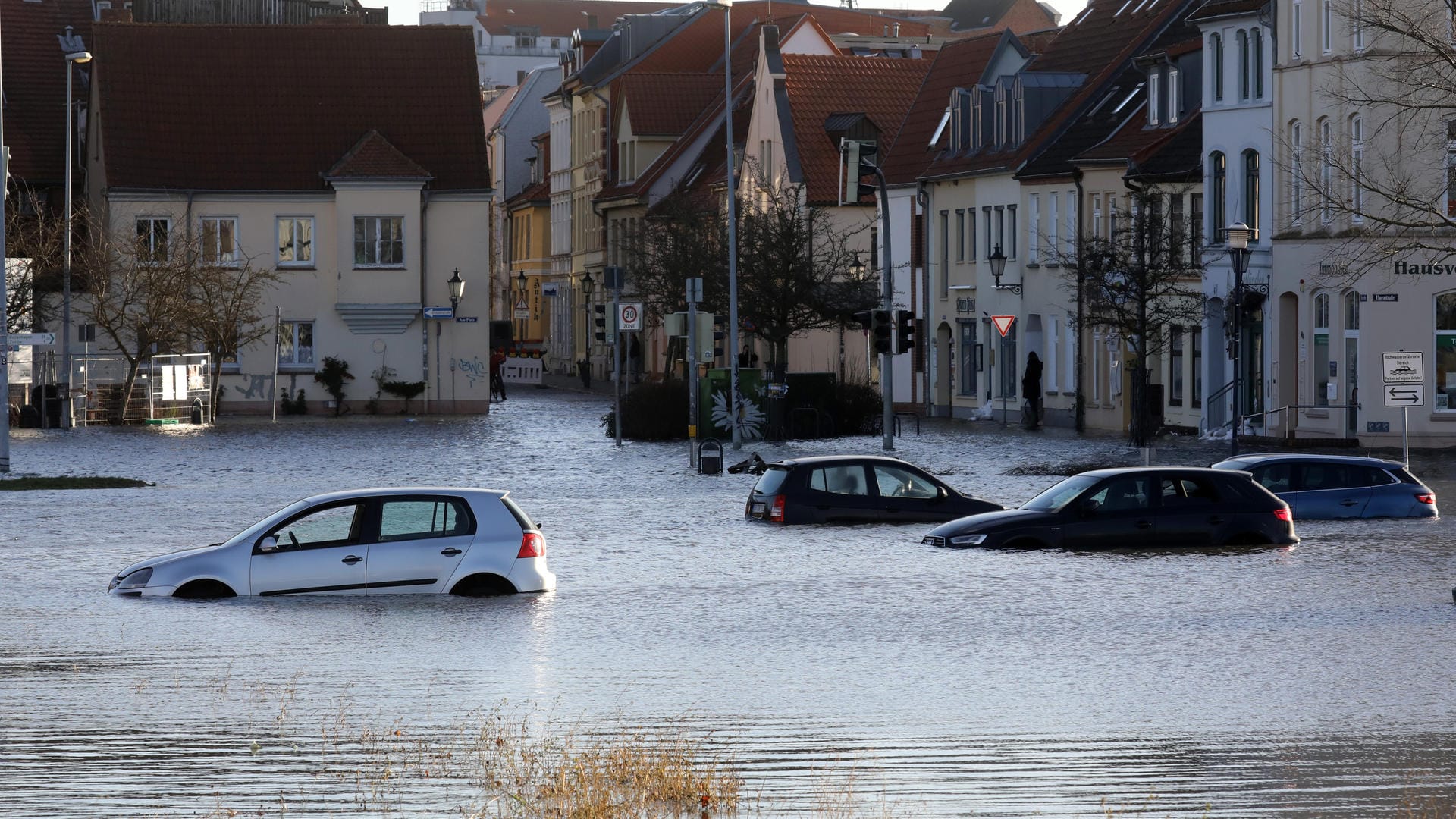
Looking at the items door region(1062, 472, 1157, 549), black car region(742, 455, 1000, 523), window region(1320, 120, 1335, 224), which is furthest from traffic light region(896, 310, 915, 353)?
door region(1062, 472, 1157, 549)

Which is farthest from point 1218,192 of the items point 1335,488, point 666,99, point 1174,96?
point 666,99

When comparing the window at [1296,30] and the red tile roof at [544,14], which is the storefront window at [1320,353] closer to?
the window at [1296,30]

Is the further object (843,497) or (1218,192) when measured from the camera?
(1218,192)

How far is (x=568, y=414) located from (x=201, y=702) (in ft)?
173

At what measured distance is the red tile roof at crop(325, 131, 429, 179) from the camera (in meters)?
68.5

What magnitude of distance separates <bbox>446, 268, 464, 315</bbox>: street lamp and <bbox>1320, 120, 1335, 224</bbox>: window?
2882 centimetres

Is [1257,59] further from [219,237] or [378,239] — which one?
[219,237]

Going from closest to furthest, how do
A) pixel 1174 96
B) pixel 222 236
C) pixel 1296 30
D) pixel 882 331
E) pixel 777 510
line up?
1. pixel 777 510
2. pixel 882 331
3. pixel 1296 30
4. pixel 1174 96
5. pixel 222 236

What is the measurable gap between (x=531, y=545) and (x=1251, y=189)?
3383 centimetres

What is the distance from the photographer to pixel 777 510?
28.8 meters

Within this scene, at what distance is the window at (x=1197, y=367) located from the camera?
5225cm

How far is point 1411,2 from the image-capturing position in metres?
45.3

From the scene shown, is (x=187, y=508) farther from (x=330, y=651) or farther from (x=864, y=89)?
(x=864, y=89)

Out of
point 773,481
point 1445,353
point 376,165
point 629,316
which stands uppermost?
point 376,165
